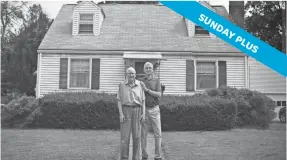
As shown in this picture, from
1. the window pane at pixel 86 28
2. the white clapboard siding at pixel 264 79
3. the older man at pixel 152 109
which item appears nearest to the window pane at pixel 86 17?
the window pane at pixel 86 28

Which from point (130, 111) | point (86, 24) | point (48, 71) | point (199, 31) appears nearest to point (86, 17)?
point (86, 24)

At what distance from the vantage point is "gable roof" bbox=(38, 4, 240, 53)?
52.5 ft

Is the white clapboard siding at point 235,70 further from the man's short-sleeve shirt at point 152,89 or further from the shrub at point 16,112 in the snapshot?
the man's short-sleeve shirt at point 152,89

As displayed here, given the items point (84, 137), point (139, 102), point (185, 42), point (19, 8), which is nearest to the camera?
point (139, 102)

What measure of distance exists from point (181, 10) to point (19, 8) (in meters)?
32.6

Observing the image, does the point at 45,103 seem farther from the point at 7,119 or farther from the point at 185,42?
the point at 185,42

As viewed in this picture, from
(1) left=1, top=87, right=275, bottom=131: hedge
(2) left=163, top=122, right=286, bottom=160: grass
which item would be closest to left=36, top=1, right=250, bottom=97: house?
(1) left=1, top=87, right=275, bottom=131: hedge

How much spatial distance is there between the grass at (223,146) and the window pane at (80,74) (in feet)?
23.1

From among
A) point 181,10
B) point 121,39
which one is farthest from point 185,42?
point 181,10

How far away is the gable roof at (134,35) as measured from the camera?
16.0m

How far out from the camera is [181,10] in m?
3.36

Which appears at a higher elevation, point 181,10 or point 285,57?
point 181,10

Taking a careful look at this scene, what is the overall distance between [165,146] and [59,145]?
275 centimetres

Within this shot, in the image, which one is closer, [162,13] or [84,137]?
[84,137]
